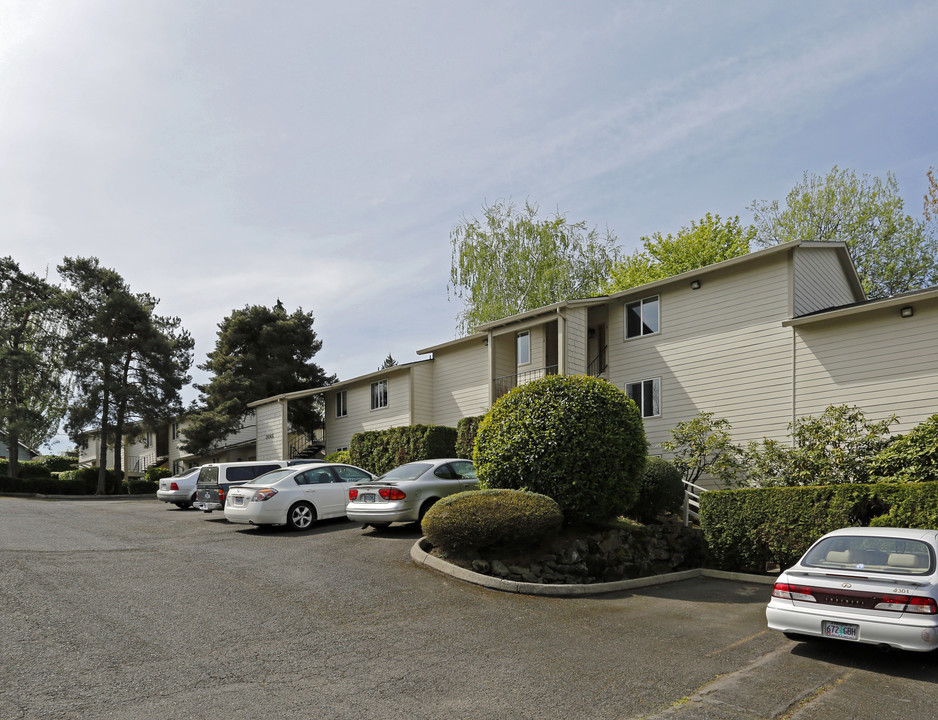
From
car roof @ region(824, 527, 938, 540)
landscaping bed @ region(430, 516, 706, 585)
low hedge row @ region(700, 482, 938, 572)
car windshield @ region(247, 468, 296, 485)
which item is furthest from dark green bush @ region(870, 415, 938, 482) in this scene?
car windshield @ region(247, 468, 296, 485)

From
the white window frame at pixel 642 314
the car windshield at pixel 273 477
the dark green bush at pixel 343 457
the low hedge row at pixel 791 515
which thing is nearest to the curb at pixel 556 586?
the low hedge row at pixel 791 515

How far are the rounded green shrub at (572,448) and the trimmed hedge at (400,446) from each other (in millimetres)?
10853

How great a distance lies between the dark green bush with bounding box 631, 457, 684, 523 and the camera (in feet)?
48.9

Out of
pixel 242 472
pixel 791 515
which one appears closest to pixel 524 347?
pixel 242 472

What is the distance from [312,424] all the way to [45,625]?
36.5 metres

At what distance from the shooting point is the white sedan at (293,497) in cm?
1521

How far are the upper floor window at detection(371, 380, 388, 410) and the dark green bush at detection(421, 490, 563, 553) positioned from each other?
19.5 metres

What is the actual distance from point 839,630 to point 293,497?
11380 millimetres

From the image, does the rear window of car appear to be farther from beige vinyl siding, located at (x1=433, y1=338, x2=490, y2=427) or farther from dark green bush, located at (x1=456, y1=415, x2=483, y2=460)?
beige vinyl siding, located at (x1=433, y1=338, x2=490, y2=427)

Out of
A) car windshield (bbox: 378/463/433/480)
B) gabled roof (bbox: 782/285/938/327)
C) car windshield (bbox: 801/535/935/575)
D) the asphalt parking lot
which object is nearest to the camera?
the asphalt parking lot

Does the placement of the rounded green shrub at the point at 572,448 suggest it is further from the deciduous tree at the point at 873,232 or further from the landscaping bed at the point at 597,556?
the deciduous tree at the point at 873,232

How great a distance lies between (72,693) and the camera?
5574 mm

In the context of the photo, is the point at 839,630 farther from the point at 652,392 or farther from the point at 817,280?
the point at 817,280

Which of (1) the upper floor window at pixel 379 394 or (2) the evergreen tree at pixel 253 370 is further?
(2) the evergreen tree at pixel 253 370
